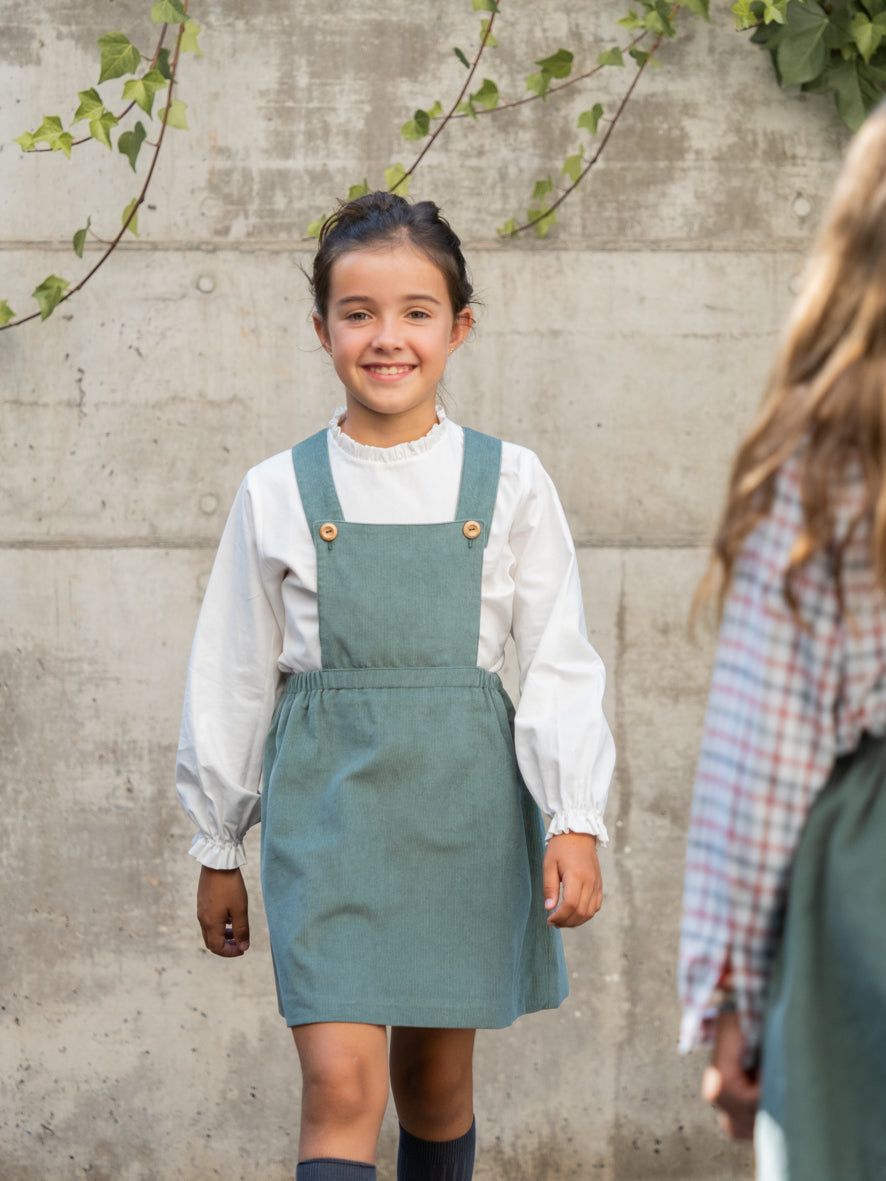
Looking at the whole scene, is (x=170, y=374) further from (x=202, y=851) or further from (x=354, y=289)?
(x=202, y=851)

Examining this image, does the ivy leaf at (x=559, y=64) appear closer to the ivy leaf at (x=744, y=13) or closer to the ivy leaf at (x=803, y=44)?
the ivy leaf at (x=744, y=13)

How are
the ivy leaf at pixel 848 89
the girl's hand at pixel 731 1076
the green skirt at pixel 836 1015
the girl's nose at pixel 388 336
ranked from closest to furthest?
the green skirt at pixel 836 1015 < the girl's hand at pixel 731 1076 < the girl's nose at pixel 388 336 < the ivy leaf at pixel 848 89

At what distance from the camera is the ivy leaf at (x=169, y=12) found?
8.38 feet

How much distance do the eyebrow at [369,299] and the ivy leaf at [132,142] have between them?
832 millimetres

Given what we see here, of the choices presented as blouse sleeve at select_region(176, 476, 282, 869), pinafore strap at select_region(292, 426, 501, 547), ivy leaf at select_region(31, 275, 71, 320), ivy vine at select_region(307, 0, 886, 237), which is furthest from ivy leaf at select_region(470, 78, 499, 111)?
blouse sleeve at select_region(176, 476, 282, 869)

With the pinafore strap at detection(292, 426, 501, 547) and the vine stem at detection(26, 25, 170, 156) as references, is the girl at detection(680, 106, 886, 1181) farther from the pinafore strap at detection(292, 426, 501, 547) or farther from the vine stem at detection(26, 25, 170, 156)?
the vine stem at detection(26, 25, 170, 156)

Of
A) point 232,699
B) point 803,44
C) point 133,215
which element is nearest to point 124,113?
point 133,215

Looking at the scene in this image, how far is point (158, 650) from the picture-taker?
9.61ft

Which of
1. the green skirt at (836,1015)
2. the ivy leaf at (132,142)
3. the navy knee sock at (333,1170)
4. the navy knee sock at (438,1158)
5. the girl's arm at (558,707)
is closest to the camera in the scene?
the green skirt at (836,1015)

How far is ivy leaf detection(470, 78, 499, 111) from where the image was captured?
2.80 metres

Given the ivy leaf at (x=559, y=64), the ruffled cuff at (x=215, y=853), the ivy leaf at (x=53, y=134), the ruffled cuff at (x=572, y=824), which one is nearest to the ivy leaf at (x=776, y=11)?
the ivy leaf at (x=559, y=64)

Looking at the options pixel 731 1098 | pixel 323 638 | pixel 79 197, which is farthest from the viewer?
pixel 79 197

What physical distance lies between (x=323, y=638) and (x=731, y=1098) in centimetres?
102

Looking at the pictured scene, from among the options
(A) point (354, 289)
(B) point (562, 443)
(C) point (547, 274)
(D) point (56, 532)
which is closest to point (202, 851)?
(A) point (354, 289)
